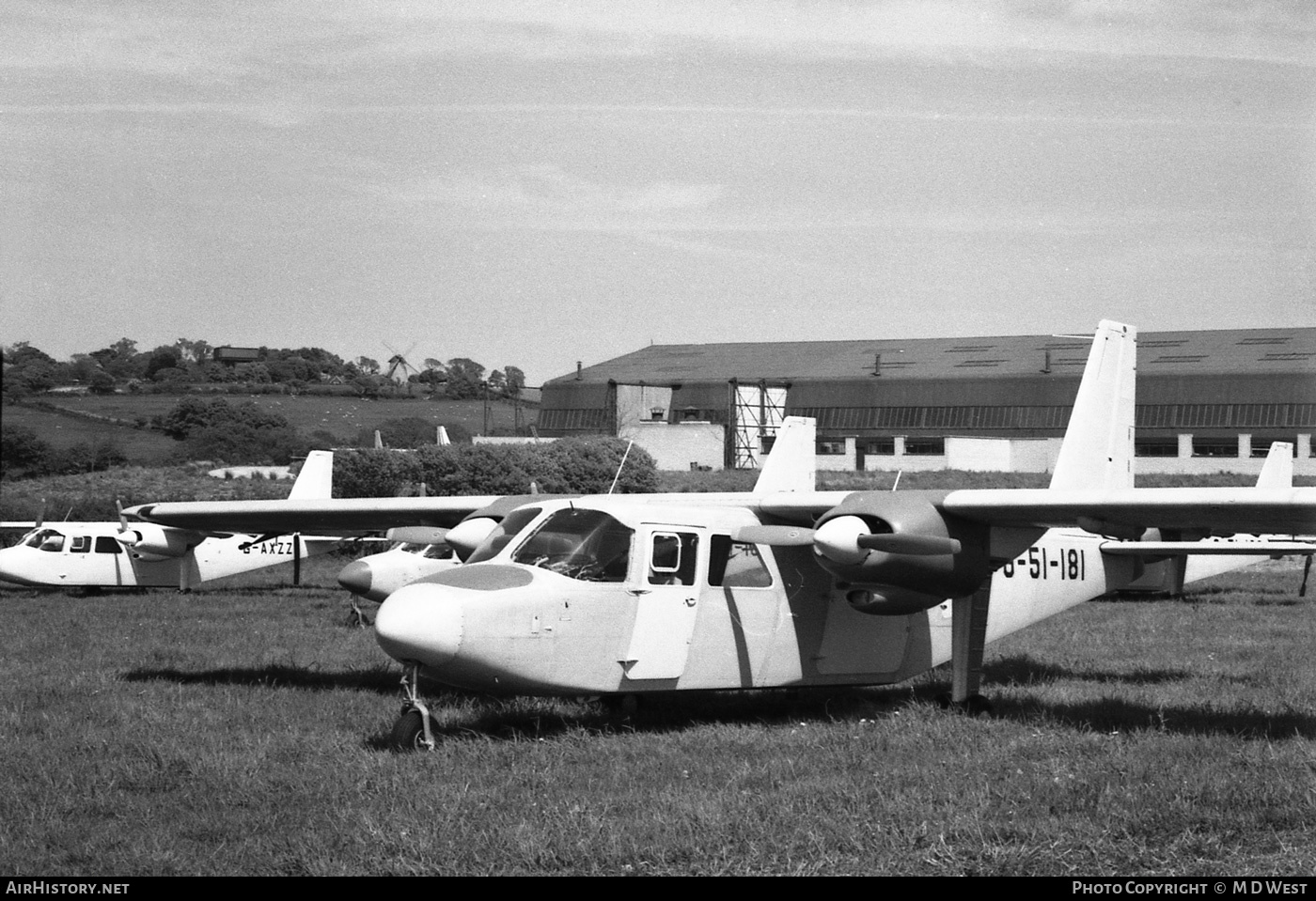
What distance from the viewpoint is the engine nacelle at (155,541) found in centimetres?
3030

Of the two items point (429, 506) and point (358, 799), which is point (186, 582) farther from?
point (358, 799)

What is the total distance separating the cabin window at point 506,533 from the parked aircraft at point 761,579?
0.8 inches

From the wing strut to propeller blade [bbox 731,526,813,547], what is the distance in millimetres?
2135

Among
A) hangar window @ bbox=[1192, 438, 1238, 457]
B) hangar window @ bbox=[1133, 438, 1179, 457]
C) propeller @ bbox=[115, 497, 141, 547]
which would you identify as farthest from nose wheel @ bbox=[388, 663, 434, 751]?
hangar window @ bbox=[1192, 438, 1238, 457]

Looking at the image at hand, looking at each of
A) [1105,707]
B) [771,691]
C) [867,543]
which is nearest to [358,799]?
[867,543]

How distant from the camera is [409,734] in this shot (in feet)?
35.9

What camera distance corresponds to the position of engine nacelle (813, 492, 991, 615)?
1175 centimetres

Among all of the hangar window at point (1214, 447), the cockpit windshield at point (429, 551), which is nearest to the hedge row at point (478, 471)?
the cockpit windshield at point (429, 551)

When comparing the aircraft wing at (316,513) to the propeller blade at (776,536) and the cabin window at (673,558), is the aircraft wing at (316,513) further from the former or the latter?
the propeller blade at (776,536)

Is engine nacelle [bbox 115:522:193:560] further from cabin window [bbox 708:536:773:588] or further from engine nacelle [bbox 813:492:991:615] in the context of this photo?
engine nacelle [bbox 813:492:991:615]

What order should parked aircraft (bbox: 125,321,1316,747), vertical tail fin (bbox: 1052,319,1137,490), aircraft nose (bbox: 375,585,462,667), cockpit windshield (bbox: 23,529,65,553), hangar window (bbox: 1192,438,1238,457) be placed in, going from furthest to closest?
hangar window (bbox: 1192,438,1238,457)
cockpit windshield (bbox: 23,529,65,553)
vertical tail fin (bbox: 1052,319,1137,490)
parked aircraft (bbox: 125,321,1316,747)
aircraft nose (bbox: 375,585,462,667)

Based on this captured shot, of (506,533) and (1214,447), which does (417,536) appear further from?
(1214,447)

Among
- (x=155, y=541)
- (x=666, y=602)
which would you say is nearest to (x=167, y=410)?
(x=155, y=541)

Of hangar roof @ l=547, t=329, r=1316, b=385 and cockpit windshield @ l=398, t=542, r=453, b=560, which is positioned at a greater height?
hangar roof @ l=547, t=329, r=1316, b=385
